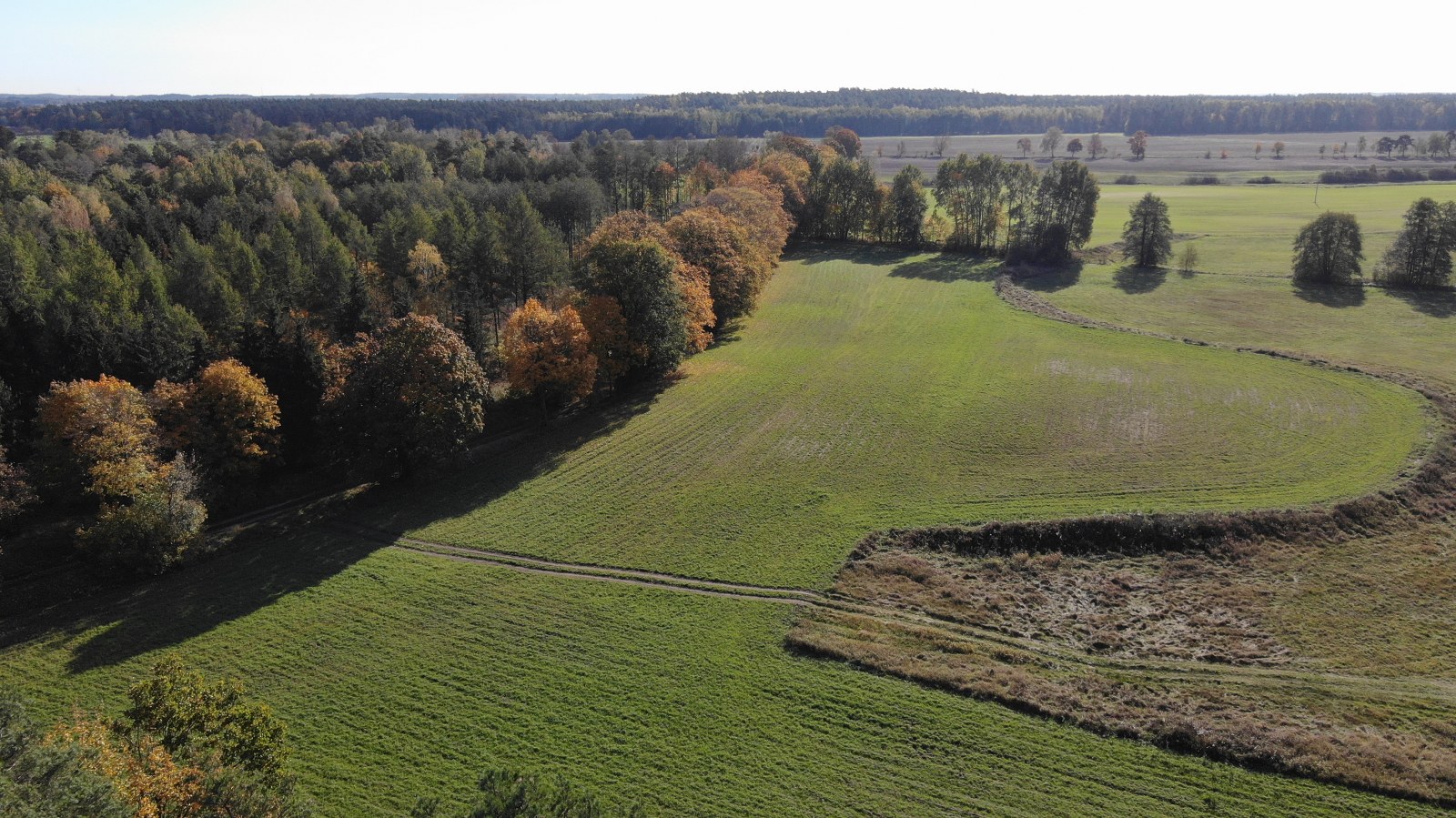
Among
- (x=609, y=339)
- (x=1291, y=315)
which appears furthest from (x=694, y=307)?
(x=1291, y=315)

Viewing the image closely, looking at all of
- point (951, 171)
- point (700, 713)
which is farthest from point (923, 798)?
point (951, 171)

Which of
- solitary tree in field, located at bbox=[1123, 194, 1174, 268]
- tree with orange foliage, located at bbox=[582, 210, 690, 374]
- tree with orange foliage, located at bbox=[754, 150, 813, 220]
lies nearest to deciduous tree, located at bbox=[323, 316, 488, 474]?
tree with orange foliage, located at bbox=[582, 210, 690, 374]

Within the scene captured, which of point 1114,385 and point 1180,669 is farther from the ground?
point 1114,385

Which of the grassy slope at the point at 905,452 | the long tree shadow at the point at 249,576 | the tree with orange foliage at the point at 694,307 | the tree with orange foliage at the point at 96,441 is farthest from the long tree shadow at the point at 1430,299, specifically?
the tree with orange foliage at the point at 96,441

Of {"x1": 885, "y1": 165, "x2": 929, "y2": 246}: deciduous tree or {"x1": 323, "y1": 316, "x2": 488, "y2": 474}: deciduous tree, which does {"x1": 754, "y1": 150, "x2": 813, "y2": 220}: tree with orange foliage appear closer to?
{"x1": 885, "y1": 165, "x2": 929, "y2": 246}: deciduous tree

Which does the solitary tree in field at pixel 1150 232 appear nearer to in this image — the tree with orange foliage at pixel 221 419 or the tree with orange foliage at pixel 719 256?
the tree with orange foliage at pixel 719 256

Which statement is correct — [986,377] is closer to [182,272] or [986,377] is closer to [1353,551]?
[1353,551]
